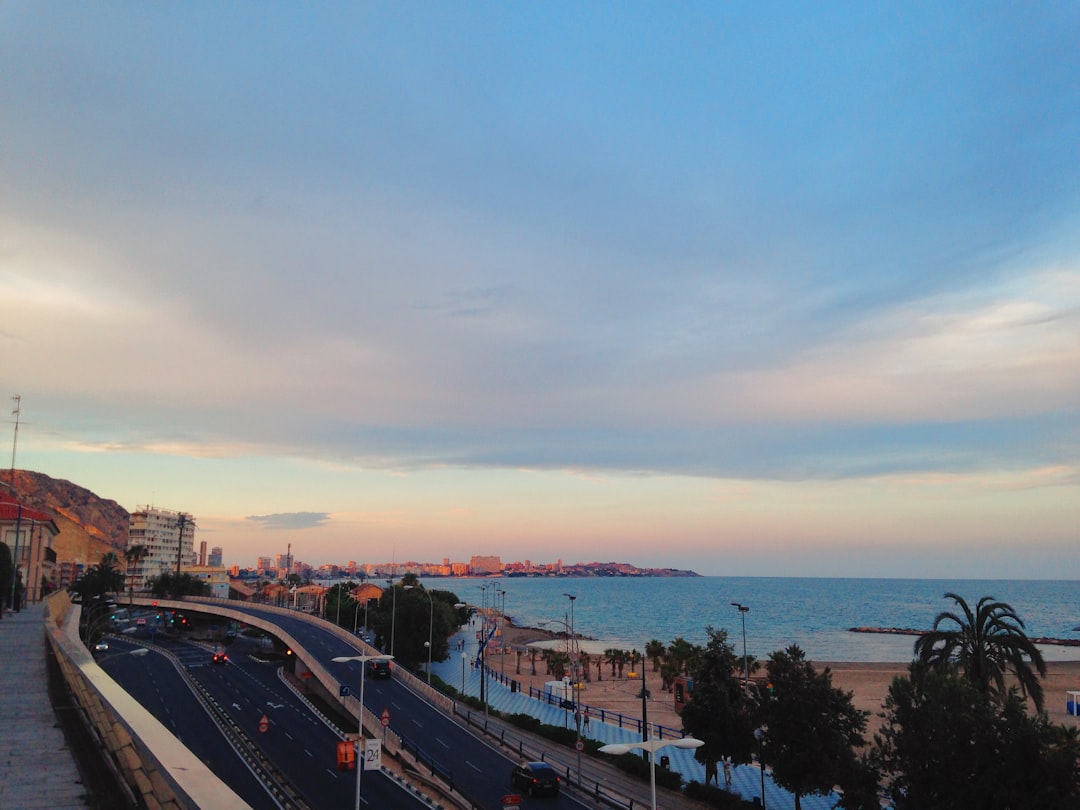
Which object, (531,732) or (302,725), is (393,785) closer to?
(531,732)

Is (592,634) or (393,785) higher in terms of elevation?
(393,785)

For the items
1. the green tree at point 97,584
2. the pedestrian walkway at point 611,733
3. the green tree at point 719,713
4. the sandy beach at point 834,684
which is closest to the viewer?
the green tree at point 719,713

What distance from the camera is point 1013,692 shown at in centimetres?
2050

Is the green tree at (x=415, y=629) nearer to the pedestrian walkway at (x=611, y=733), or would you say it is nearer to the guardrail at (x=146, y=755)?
the pedestrian walkway at (x=611, y=733)

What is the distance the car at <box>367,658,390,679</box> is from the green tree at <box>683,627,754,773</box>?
39.0m

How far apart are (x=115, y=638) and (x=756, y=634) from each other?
12925 cm

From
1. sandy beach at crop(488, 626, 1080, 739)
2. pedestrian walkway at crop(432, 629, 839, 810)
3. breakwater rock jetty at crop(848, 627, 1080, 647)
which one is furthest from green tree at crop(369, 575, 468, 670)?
breakwater rock jetty at crop(848, 627, 1080, 647)

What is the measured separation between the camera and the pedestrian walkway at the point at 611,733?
34.7 meters

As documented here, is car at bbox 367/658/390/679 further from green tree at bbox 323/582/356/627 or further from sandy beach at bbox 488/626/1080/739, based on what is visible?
green tree at bbox 323/582/356/627

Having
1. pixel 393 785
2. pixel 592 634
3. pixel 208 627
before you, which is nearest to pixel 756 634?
pixel 592 634

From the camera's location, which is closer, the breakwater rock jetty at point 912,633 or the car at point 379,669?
Result: the car at point 379,669

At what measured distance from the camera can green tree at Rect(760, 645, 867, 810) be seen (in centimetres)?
2819

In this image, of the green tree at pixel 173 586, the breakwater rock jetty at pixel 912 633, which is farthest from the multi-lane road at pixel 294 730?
the breakwater rock jetty at pixel 912 633

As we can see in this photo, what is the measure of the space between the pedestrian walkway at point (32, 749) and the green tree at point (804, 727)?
24397 mm
